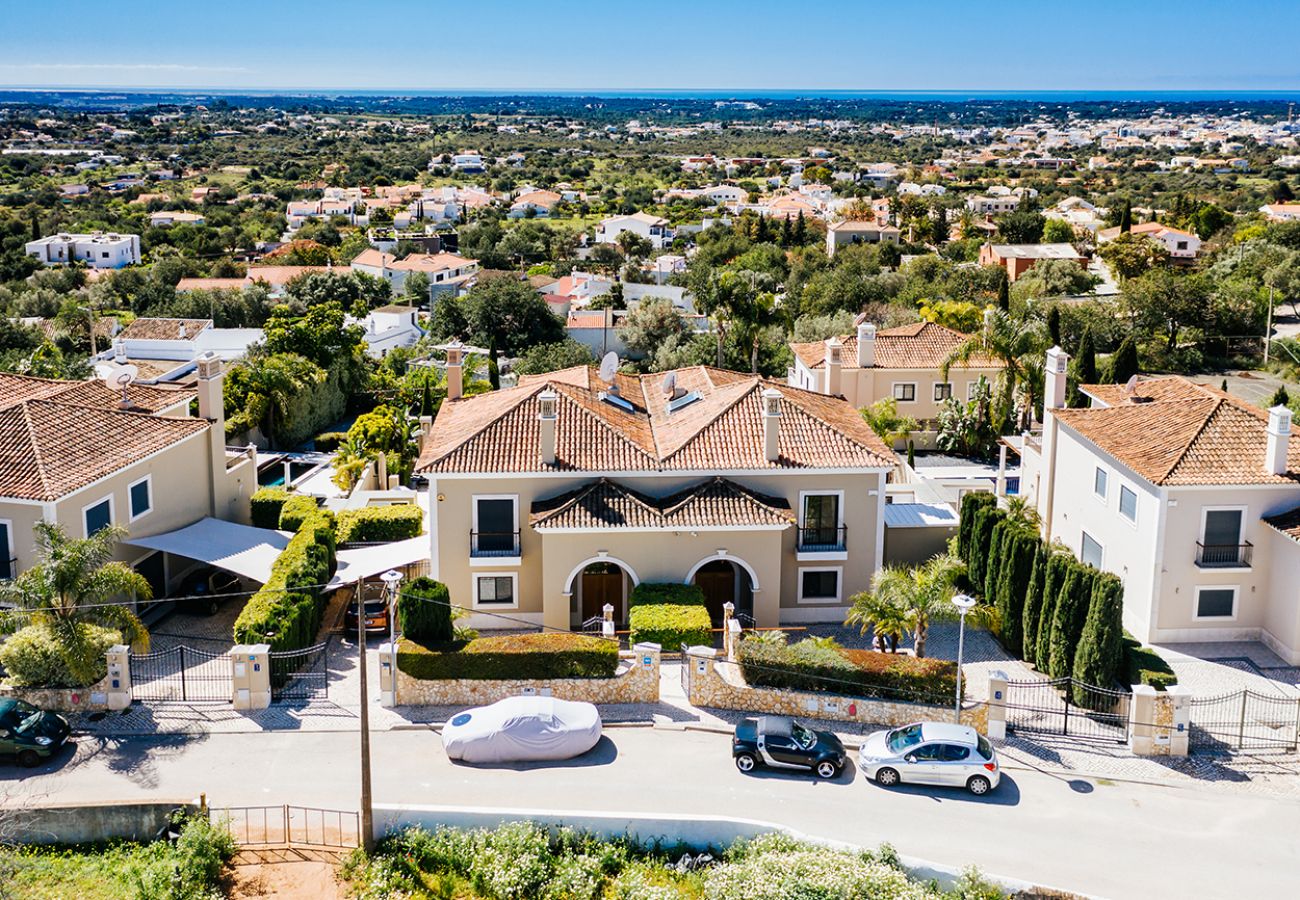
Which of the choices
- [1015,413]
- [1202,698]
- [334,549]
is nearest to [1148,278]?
[1015,413]

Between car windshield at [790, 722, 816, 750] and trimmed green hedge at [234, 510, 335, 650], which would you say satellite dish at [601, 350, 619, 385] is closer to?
trimmed green hedge at [234, 510, 335, 650]

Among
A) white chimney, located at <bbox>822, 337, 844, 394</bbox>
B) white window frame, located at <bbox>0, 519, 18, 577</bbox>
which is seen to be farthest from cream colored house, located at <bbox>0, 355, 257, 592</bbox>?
white chimney, located at <bbox>822, 337, 844, 394</bbox>

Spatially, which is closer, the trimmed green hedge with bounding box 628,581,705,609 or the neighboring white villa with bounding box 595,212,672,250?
the trimmed green hedge with bounding box 628,581,705,609

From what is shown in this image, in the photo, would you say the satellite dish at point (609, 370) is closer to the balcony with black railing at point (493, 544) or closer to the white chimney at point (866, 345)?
the balcony with black railing at point (493, 544)

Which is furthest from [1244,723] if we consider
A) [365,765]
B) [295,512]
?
[295,512]

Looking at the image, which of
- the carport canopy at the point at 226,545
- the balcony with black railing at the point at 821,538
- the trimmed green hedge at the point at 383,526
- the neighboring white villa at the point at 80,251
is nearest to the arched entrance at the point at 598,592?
the balcony with black railing at the point at 821,538

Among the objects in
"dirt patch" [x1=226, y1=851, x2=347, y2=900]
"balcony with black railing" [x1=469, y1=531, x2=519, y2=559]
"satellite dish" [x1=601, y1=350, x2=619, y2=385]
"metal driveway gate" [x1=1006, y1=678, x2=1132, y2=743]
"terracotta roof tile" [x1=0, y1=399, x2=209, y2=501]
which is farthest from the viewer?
"satellite dish" [x1=601, y1=350, x2=619, y2=385]

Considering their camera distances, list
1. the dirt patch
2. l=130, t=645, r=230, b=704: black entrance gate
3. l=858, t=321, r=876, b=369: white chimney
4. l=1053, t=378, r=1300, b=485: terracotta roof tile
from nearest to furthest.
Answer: the dirt patch → l=130, t=645, r=230, b=704: black entrance gate → l=1053, t=378, r=1300, b=485: terracotta roof tile → l=858, t=321, r=876, b=369: white chimney
